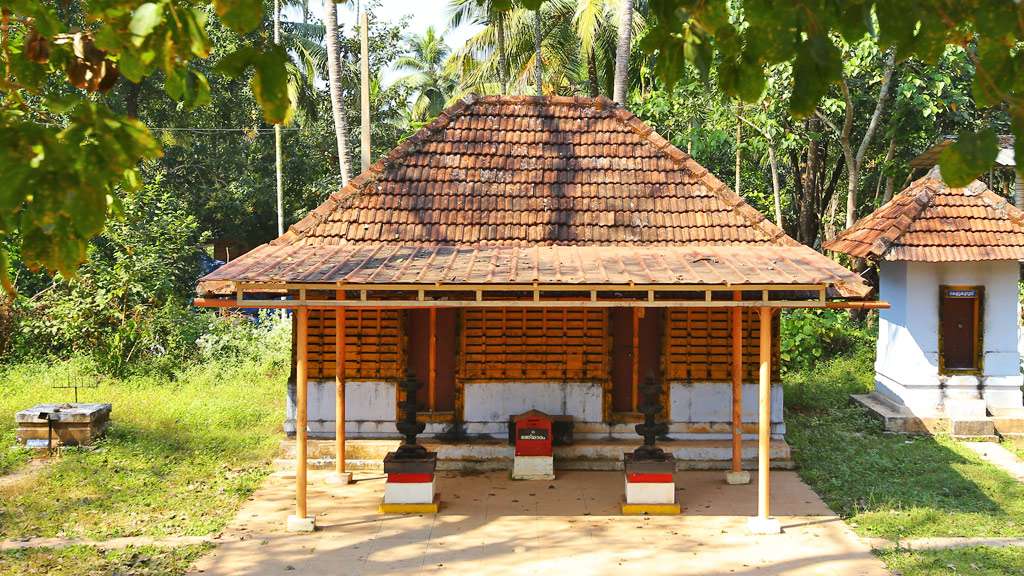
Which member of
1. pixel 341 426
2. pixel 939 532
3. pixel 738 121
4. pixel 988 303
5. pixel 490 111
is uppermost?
pixel 738 121

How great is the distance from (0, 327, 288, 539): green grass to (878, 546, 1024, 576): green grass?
6.28 meters

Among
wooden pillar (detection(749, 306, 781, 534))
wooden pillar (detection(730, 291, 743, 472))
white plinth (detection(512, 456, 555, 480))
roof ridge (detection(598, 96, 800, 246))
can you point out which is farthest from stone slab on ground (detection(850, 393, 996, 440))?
white plinth (detection(512, 456, 555, 480))

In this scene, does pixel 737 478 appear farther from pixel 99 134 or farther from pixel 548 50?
pixel 548 50

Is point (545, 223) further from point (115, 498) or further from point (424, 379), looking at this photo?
point (115, 498)

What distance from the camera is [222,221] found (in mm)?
27594

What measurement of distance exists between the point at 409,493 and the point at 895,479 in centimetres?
560

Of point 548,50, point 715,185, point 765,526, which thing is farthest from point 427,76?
point 765,526

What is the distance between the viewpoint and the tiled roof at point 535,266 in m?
7.95

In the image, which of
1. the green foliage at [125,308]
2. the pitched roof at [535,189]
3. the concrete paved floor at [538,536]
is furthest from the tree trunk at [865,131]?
the green foliage at [125,308]

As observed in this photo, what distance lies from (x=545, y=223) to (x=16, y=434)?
746 centimetres

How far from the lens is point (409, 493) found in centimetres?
905

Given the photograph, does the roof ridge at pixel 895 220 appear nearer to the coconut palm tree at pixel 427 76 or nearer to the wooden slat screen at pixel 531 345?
the wooden slat screen at pixel 531 345

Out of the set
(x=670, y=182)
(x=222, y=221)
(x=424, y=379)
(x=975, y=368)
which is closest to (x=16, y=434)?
(x=424, y=379)

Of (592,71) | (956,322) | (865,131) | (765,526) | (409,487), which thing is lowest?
(765,526)
